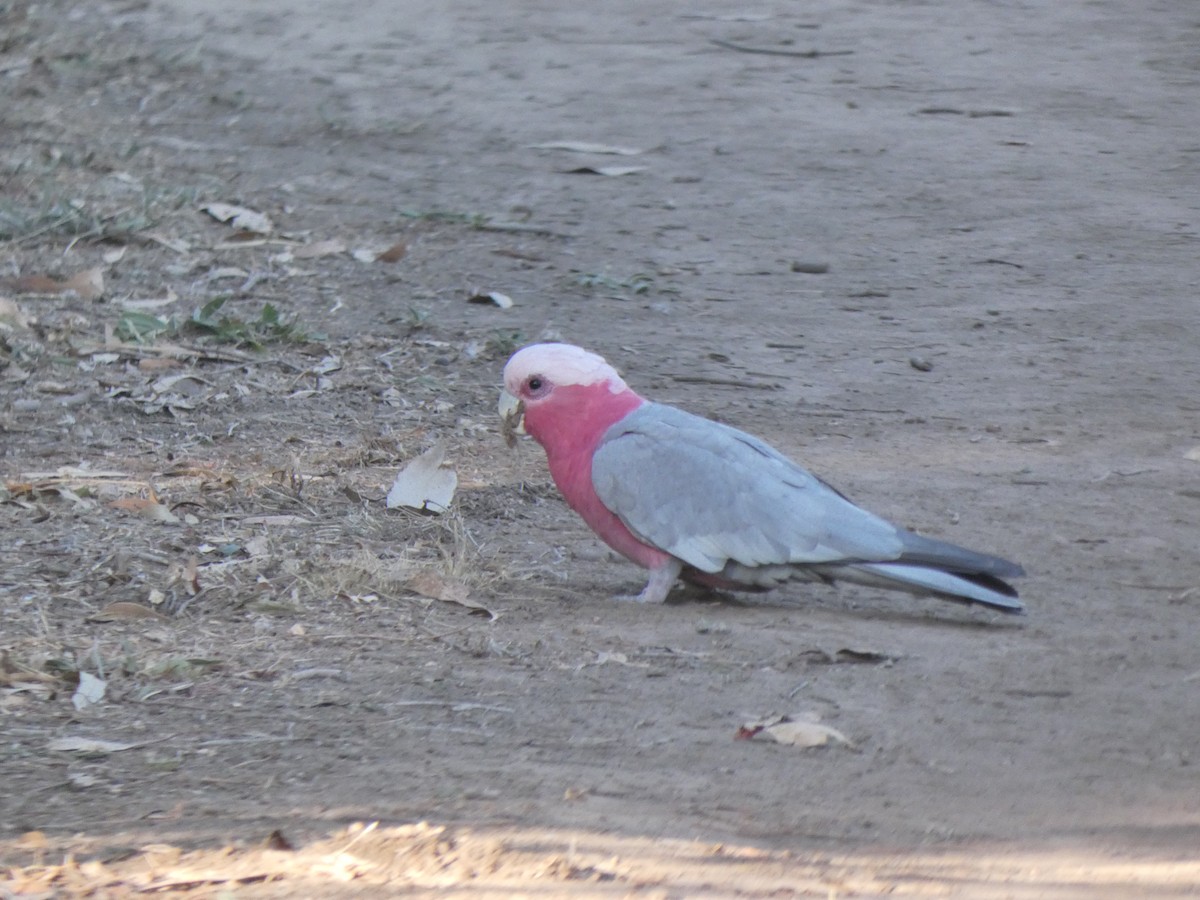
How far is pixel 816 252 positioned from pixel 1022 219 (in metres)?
0.94

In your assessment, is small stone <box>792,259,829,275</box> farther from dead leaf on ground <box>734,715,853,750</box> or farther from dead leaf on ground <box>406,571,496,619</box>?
dead leaf on ground <box>734,715,853,750</box>

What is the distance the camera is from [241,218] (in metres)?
6.81

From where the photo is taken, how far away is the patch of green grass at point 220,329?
5.52 m

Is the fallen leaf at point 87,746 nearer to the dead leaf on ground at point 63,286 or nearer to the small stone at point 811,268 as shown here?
the dead leaf on ground at point 63,286

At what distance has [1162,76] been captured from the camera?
331 inches

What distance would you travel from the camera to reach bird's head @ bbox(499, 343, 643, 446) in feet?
12.1

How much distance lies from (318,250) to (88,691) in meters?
3.81

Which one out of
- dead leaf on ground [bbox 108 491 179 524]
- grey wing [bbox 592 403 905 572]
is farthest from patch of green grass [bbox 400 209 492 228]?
grey wing [bbox 592 403 905 572]

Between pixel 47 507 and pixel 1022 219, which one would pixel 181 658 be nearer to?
pixel 47 507

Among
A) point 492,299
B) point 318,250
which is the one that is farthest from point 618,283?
point 318,250

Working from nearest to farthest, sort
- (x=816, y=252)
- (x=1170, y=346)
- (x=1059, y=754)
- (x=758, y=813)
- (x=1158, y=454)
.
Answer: (x=758, y=813), (x=1059, y=754), (x=1158, y=454), (x=1170, y=346), (x=816, y=252)

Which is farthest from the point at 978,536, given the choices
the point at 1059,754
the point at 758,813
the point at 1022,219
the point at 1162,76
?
the point at 1162,76

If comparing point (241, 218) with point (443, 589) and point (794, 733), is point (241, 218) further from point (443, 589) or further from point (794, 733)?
point (794, 733)

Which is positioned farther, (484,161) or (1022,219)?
(484,161)
